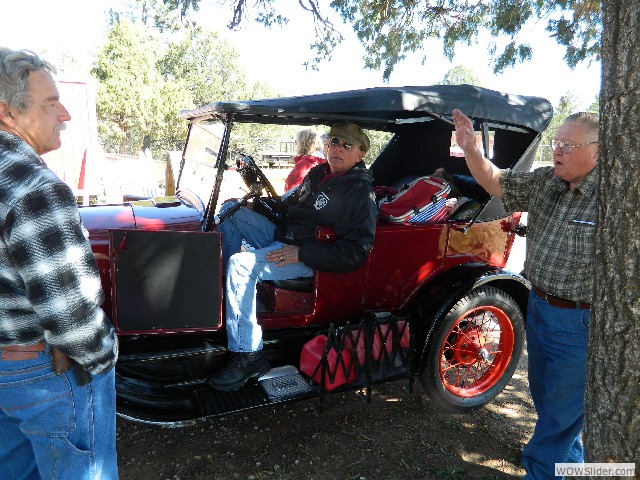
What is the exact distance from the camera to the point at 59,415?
1.30 meters

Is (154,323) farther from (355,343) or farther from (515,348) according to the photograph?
(515,348)

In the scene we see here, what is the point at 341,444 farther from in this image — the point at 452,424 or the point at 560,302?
the point at 560,302

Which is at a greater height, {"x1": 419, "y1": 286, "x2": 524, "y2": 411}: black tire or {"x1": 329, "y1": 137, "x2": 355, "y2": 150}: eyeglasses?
{"x1": 329, "y1": 137, "x2": 355, "y2": 150}: eyeglasses

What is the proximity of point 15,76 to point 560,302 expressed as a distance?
7.27 feet

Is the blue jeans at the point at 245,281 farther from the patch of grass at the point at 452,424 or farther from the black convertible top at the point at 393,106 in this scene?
the patch of grass at the point at 452,424

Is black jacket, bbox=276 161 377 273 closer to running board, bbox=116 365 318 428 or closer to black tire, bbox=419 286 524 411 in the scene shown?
running board, bbox=116 365 318 428

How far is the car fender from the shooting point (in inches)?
112

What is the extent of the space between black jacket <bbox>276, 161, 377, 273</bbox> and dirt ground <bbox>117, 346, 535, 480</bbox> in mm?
1081

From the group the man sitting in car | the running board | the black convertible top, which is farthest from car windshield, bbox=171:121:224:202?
the running board

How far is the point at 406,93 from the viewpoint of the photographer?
2525 mm

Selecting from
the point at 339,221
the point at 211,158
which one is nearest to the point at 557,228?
the point at 339,221

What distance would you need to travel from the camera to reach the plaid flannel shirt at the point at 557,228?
77.8 inches

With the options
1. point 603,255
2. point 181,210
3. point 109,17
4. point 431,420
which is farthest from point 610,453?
point 109,17

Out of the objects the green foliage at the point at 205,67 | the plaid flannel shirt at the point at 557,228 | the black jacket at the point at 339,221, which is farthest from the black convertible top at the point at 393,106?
the green foliage at the point at 205,67
